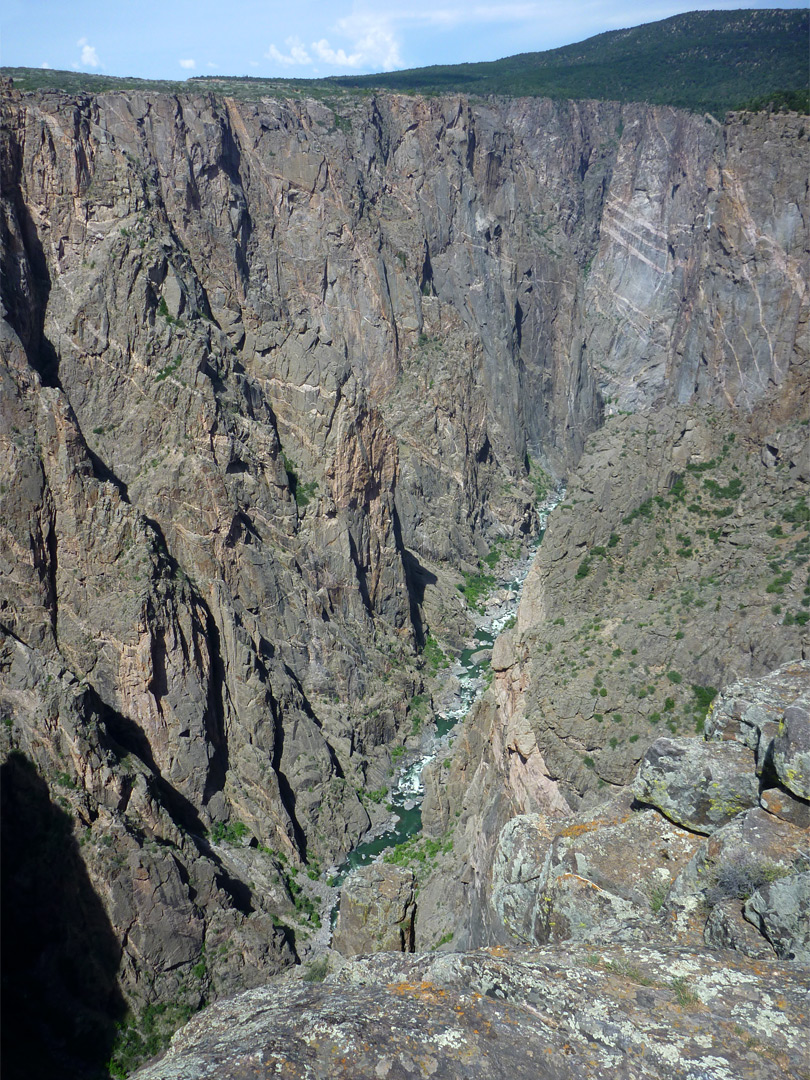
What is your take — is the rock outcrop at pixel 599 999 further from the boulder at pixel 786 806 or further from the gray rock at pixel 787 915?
the boulder at pixel 786 806

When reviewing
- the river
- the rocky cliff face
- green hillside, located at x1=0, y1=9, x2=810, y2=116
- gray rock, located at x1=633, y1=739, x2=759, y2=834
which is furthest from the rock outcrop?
green hillside, located at x1=0, y1=9, x2=810, y2=116

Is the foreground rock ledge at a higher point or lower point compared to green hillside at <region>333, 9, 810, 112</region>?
lower

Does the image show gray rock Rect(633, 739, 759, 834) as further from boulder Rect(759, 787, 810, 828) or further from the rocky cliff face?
the rocky cliff face

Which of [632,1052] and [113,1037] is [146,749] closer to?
[113,1037]

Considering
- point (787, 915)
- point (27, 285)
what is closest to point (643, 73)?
point (27, 285)

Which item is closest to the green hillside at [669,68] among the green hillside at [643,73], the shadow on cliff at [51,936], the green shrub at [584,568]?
the green hillside at [643,73]

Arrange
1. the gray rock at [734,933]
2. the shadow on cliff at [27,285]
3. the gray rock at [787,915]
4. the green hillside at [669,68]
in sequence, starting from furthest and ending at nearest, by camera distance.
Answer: the green hillside at [669,68], the shadow on cliff at [27,285], the gray rock at [734,933], the gray rock at [787,915]

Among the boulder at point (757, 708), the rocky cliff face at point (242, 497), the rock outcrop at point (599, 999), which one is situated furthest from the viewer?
the rocky cliff face at point (242, 497)

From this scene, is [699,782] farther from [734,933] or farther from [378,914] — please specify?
[378,914]

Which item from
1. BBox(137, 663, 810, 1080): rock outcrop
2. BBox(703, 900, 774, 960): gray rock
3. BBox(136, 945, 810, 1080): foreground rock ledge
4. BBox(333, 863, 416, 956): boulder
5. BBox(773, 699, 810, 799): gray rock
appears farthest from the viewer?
BBox(333, 863, 416, 956): boulder
